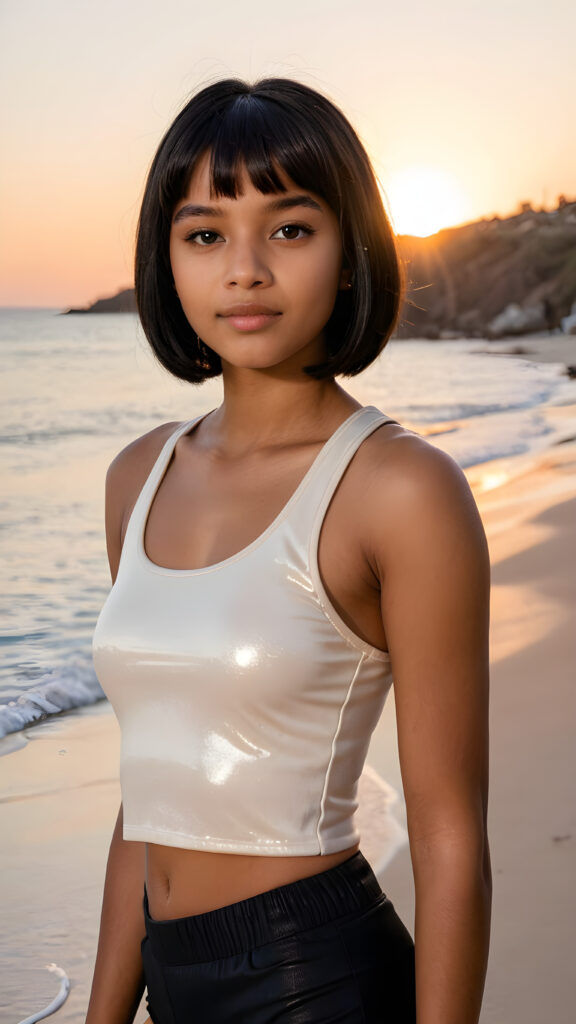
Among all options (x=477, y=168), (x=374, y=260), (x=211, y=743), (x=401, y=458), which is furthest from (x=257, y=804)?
(x=477, y=168)

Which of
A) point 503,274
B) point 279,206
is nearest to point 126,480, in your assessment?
point 279,206

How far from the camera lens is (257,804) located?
54.5 inches

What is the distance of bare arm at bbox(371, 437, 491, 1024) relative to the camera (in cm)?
131

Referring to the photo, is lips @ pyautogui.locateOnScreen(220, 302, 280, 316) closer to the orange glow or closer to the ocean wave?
the ocean wave

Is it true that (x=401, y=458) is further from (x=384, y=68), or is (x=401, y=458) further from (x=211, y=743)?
(x=384, y=68)

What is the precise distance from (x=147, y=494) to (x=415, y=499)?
0.51 metres

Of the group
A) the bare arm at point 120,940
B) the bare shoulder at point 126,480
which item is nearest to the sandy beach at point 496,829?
the bare arm at point 120,940

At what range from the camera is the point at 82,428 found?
1456 centimetres

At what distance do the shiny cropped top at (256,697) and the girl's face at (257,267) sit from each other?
0.60 feet

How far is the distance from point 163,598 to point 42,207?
74.2ft

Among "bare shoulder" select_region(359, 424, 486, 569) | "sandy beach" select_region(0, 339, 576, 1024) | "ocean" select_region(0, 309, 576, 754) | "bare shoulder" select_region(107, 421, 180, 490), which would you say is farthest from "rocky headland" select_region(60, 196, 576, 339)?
"bare shoulder" select_region(359, 424, 486, 569)

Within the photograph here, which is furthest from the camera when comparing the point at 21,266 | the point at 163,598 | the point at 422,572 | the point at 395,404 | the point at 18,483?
the point at 21,266

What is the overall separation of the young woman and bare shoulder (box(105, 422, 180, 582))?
14 cm

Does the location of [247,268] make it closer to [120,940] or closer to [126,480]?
[126,480]
